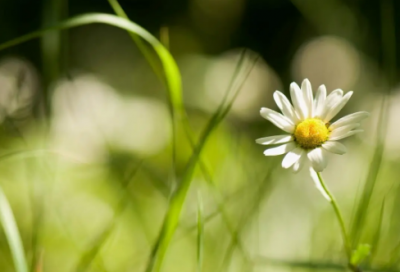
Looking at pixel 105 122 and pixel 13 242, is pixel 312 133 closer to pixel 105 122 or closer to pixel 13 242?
pixel 13 242

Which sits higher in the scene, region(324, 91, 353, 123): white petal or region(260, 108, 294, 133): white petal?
region(324, 91, 353, 123): white petal

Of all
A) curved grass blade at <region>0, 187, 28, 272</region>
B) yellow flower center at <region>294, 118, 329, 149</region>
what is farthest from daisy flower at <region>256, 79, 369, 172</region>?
curved grass blade at <region>0, 187, 28, 272</region>

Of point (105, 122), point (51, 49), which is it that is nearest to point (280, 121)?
point (51, 49)

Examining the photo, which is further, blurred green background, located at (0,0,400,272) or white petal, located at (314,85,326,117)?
blurred green background, located at (0,0,400,272)

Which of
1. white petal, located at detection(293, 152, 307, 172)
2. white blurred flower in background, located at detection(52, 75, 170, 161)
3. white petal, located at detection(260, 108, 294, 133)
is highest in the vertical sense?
white petal, located at detection(260, 108, 294, 133)

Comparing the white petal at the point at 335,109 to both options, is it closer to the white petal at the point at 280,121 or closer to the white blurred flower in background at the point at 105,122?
the white petal at the point at 280,121

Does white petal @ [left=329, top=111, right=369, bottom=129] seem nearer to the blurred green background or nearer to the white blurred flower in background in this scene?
the blurred green background

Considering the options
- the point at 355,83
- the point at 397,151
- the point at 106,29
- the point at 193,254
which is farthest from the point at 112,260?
the point at 106,29
